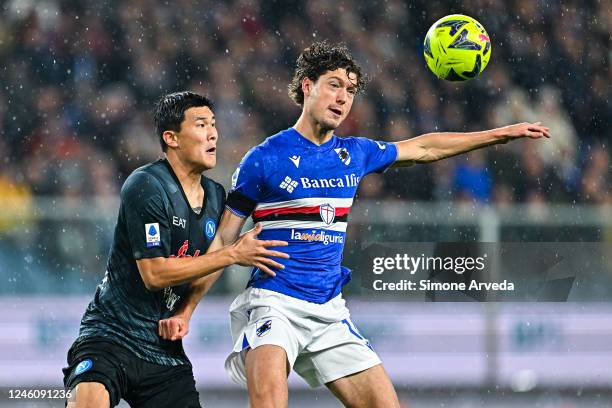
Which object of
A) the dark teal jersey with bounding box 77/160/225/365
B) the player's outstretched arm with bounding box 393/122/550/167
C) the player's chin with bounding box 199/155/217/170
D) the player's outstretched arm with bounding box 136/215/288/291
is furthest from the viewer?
the player's outstretched arm with bounding box 393/122/550/167

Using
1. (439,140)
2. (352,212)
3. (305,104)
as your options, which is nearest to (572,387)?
(352,212)

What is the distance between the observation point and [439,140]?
15.1 ft

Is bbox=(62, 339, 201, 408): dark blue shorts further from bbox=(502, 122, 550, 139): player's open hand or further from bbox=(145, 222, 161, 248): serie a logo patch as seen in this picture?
bbox=(502, 122, 550, 139): player's open hand

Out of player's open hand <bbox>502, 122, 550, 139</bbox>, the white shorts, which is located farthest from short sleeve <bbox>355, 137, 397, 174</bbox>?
the white shorts

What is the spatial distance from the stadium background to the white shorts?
234 cm

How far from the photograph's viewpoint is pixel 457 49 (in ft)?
15.8

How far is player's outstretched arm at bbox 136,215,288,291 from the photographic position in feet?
12.4

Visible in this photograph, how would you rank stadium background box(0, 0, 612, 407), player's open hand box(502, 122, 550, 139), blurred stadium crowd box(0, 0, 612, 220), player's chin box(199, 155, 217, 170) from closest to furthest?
player's chin box(199, 155, 217, 170) < player's open hand box(502, 122, 550, 139) < stadium background box(0, 0, 612, 407) < blurred stadium crowd box(0, 0, 612, 220)

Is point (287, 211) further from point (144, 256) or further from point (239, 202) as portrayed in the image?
point (144, 256)

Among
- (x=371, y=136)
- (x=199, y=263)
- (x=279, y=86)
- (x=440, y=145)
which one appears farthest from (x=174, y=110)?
(x=279, y=86)

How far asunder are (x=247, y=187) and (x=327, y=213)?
34 cm

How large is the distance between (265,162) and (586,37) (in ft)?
19.5

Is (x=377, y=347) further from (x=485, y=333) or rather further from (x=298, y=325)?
(x=298, y=325)

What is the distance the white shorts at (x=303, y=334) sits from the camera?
4098 mm
